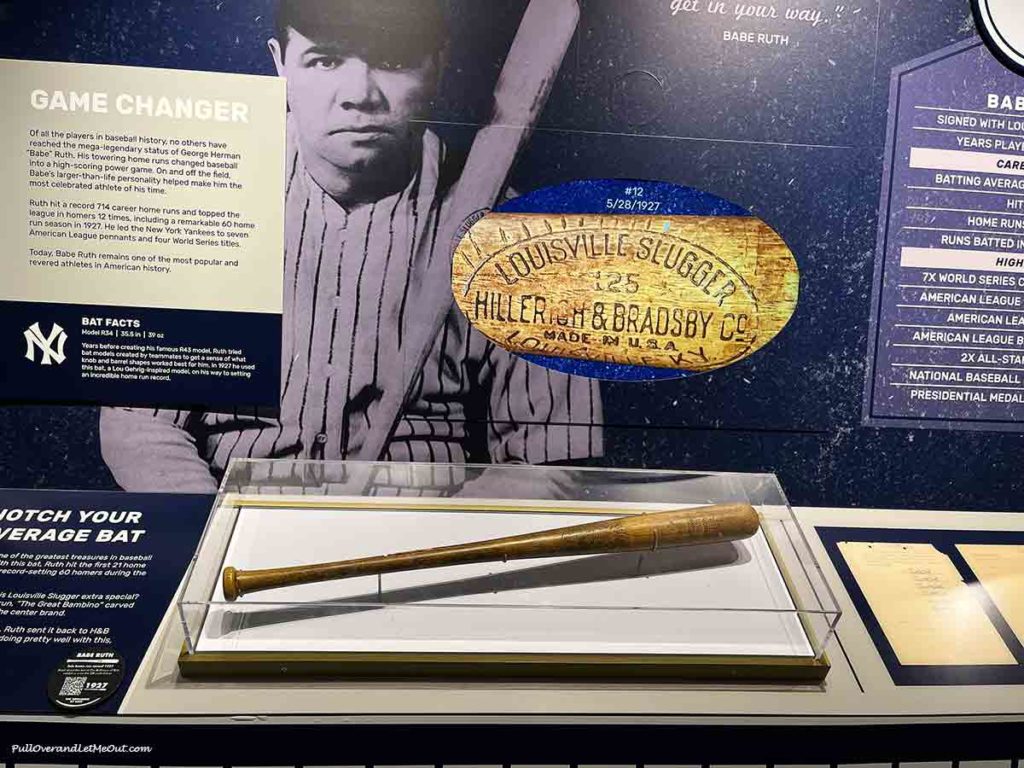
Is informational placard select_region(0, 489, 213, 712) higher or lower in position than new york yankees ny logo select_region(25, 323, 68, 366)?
lower

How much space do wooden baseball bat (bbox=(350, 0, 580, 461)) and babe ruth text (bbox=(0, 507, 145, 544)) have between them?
1.39 ft

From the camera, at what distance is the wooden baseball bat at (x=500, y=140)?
4.64 ft

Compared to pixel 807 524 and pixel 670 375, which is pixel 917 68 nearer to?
pixel 670 375

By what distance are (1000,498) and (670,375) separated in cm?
65

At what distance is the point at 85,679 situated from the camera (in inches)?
41.5

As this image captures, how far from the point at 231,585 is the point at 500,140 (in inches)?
31.4

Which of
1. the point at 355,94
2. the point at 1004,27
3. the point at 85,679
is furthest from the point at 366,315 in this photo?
the point at 1004,27

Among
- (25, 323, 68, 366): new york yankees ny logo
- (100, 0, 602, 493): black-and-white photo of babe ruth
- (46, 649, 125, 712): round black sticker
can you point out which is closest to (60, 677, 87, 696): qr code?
(46, 649, 125, 712): round black sticker

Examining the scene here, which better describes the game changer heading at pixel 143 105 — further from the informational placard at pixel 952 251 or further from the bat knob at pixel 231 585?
the informational placard at pixel 952 251

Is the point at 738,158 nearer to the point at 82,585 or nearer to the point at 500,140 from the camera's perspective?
the point at 500,140

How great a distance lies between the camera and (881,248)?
4.98 ft

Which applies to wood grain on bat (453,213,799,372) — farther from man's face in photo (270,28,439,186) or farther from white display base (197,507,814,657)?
white display base (197,507,814,657)

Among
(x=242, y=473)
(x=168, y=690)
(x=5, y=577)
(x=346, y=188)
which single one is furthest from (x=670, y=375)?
(x=5, y=577)

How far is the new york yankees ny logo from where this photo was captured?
1.46 m
